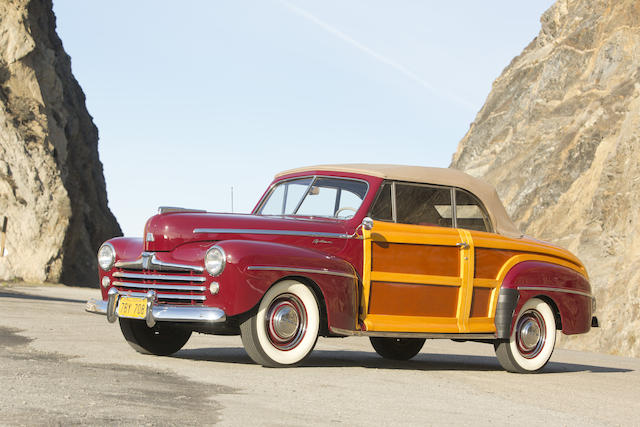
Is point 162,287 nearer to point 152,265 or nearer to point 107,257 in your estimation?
point 152,265

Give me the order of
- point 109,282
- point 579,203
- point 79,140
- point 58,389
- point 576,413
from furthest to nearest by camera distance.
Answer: point 79,140 < point 579,203 < point 109,282 < point 576,413 < point 58,389

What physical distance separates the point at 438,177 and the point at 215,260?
2795mm

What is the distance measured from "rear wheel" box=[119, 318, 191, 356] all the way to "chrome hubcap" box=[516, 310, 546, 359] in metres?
3.51

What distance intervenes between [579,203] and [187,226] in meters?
39.9

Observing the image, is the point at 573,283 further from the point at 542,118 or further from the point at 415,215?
the point at 542,118

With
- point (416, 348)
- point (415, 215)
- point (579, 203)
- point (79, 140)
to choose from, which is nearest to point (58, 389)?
point (415, 215)

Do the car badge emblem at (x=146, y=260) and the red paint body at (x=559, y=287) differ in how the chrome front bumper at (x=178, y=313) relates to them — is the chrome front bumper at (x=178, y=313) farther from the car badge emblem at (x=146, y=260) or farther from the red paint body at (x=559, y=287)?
the red paint body at (x=559, y=287)

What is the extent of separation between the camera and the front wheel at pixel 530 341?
9.71 meters

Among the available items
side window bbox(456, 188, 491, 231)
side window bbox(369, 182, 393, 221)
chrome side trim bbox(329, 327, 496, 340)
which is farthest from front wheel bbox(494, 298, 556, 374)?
side window bbox(369, 182, 393, 221)

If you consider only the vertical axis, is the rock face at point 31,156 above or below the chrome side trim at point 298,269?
above

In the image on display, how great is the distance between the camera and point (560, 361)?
1273cm

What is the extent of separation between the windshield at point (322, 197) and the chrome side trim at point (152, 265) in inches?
63.1

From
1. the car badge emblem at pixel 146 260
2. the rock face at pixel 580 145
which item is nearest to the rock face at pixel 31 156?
the rock face at pixel 580 145

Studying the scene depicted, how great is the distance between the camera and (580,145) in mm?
47594
